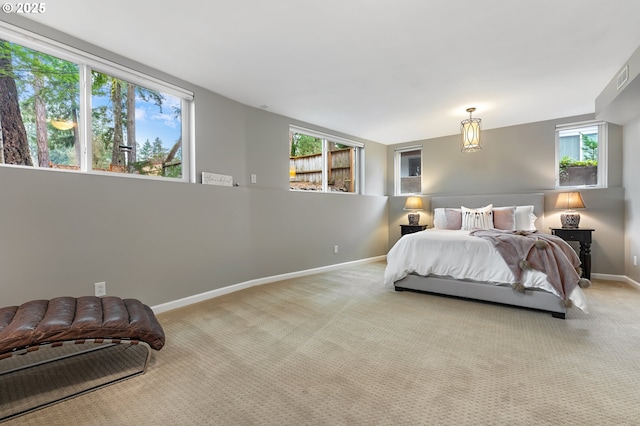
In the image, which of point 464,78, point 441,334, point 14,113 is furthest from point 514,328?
point 14,113

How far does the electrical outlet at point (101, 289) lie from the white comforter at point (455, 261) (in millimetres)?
3044

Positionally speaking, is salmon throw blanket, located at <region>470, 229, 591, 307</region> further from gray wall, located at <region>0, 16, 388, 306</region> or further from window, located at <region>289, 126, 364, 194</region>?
window, located at <region>289, 126, 364, 194</region>

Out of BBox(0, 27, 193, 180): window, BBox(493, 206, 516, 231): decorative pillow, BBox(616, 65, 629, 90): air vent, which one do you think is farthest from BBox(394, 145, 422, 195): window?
BBox(0, 27, 193, 180): window

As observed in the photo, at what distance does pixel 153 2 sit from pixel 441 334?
3347 mm

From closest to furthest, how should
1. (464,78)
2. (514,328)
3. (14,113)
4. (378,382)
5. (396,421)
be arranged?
(396,421) → (378,382) → (14,113) → (514,328) → (464,78)

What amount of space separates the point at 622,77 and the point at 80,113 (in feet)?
17.1

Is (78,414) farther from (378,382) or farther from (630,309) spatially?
(630,309)

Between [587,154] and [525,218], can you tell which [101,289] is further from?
[587,154]

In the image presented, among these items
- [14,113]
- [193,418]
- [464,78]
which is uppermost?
[464,78]

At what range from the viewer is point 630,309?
116 inches

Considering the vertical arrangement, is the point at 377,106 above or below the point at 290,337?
above

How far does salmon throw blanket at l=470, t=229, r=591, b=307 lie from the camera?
2.72 m

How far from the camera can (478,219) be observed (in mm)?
4480

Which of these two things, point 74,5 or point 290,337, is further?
point 290,337
